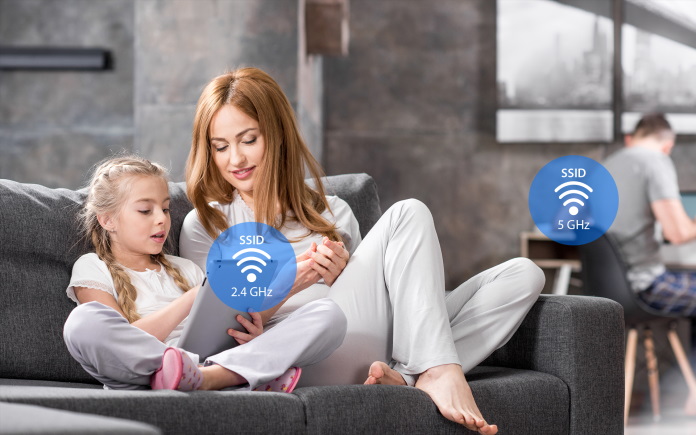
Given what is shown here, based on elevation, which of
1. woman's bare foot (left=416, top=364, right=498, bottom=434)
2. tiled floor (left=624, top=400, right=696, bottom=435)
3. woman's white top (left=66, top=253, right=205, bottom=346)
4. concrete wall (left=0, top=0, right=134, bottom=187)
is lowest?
tiled floor (left=624, top=400, right=696, bottom=435)

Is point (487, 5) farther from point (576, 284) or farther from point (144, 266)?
point (144, 266)

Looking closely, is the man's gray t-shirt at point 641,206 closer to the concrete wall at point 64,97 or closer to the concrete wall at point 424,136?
the concrete wall at point 424,136

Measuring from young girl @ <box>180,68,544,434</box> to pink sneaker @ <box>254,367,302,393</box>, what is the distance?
0.11 m

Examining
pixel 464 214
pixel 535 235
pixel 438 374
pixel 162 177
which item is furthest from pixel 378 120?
pixel 438 374

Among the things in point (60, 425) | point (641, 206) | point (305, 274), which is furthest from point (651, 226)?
point (60, 425)

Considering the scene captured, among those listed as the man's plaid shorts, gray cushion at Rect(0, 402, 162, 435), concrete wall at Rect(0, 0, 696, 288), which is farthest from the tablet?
concrete wall at Rect(0, 0, 696, 288)

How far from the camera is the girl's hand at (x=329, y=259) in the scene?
175cm

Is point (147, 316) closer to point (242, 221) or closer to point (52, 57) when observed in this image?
point (242, 221)

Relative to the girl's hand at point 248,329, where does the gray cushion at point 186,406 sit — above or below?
below

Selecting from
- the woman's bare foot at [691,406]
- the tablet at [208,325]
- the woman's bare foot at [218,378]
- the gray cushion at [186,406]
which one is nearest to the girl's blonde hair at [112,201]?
the tablet at [208,325]

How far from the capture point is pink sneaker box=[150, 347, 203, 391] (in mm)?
1375

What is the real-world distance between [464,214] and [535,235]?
17.8 inches

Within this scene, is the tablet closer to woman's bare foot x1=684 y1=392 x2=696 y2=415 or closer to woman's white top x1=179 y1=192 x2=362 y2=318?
woman's white top x1=179 y1=192 x2=362 y2=318

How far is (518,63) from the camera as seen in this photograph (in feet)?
15.7
